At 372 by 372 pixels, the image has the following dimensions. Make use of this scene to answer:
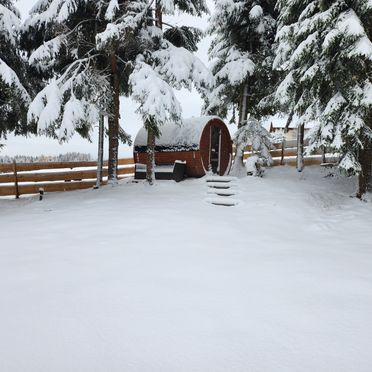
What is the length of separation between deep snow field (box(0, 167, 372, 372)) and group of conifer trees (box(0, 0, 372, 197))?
9.42 feet

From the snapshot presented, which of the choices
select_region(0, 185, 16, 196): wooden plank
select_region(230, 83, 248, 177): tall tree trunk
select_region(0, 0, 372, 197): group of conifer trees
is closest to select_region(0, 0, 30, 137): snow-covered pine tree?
select_region(0, 0, 372, 197): group of conifer trees

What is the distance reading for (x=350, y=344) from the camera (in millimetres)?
3000

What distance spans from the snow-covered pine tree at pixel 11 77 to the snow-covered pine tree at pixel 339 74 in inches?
312

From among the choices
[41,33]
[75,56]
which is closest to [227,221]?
[75,56]

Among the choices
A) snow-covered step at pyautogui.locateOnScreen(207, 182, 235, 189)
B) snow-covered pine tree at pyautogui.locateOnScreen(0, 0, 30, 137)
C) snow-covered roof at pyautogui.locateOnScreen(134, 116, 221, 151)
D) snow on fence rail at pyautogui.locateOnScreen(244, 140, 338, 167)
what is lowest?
snow-covered step at pyautogui.locateOnScreen(207, 182, 235, 189)

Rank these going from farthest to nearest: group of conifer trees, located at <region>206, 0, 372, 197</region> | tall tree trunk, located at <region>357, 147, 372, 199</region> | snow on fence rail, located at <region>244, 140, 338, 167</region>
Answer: snow on fence rail, located at <region>244, 140, 338, 167</region> → tall tree trunk, located at <region>357, 147, 372, 199</region> → group of conifer trees, located at <region>206, 0, 372, 197</region>

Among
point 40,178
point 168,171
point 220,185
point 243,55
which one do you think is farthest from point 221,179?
point 40,178

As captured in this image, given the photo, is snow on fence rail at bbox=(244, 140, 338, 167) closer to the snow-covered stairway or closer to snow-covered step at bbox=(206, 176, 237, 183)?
snow-covered step at bbox=(206, 176, 237, 183)

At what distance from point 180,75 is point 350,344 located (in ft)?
29.0

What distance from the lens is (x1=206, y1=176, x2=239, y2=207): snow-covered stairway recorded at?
33.4ft

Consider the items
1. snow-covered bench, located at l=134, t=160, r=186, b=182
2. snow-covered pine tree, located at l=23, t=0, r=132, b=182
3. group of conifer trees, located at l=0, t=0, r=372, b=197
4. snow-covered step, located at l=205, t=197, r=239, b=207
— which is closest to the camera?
group of conifer trees, located at l=0, t=0, r=372, b=197

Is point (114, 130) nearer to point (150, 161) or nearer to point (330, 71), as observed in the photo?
point (150, 161)

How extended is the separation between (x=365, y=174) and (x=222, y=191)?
4.35m

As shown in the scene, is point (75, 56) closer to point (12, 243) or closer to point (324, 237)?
point (12, 243)
